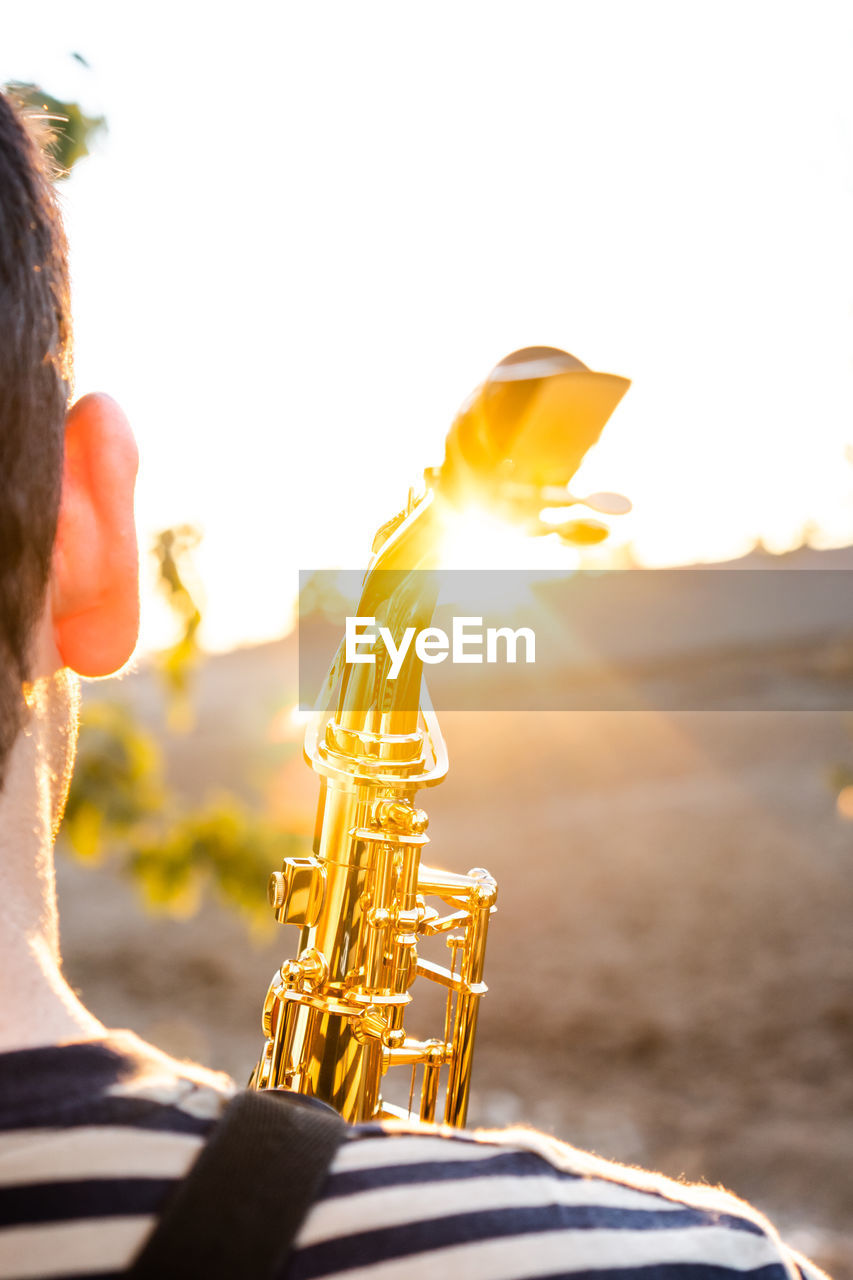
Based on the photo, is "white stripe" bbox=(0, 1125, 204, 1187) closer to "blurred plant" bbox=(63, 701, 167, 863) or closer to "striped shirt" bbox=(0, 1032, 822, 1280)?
"striped shirt" bbox=(0, 1032, 822, 1280)

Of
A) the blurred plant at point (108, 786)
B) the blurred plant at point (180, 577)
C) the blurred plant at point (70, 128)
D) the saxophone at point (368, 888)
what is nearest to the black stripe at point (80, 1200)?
the saxophone at point (368, 888)

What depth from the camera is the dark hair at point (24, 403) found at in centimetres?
97

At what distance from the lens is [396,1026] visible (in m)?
1.69

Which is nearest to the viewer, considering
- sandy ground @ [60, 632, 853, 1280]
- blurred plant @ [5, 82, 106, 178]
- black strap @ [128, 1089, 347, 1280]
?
black strap @ [128, 1089, 347, 1280]

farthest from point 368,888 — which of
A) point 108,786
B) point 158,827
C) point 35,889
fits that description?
point 158,827

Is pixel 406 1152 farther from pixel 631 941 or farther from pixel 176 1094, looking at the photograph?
pixel 631 941

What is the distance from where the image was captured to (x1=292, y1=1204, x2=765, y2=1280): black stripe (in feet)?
2.50

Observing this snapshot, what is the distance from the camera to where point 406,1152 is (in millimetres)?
831

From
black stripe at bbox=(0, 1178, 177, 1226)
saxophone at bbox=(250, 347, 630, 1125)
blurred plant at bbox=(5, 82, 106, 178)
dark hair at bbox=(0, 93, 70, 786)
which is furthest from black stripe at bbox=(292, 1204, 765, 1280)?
blurred plant at bbox=(5, 82, 106, 178)

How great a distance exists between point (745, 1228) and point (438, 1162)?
28 cm

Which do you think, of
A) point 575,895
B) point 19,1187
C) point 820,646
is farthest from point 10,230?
point 820,646

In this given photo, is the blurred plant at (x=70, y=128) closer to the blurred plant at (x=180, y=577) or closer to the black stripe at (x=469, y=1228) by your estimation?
the blurred plant at (x=180, y=577)

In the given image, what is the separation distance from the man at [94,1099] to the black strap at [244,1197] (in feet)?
0.04

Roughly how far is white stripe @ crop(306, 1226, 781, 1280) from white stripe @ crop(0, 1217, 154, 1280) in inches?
5.6
